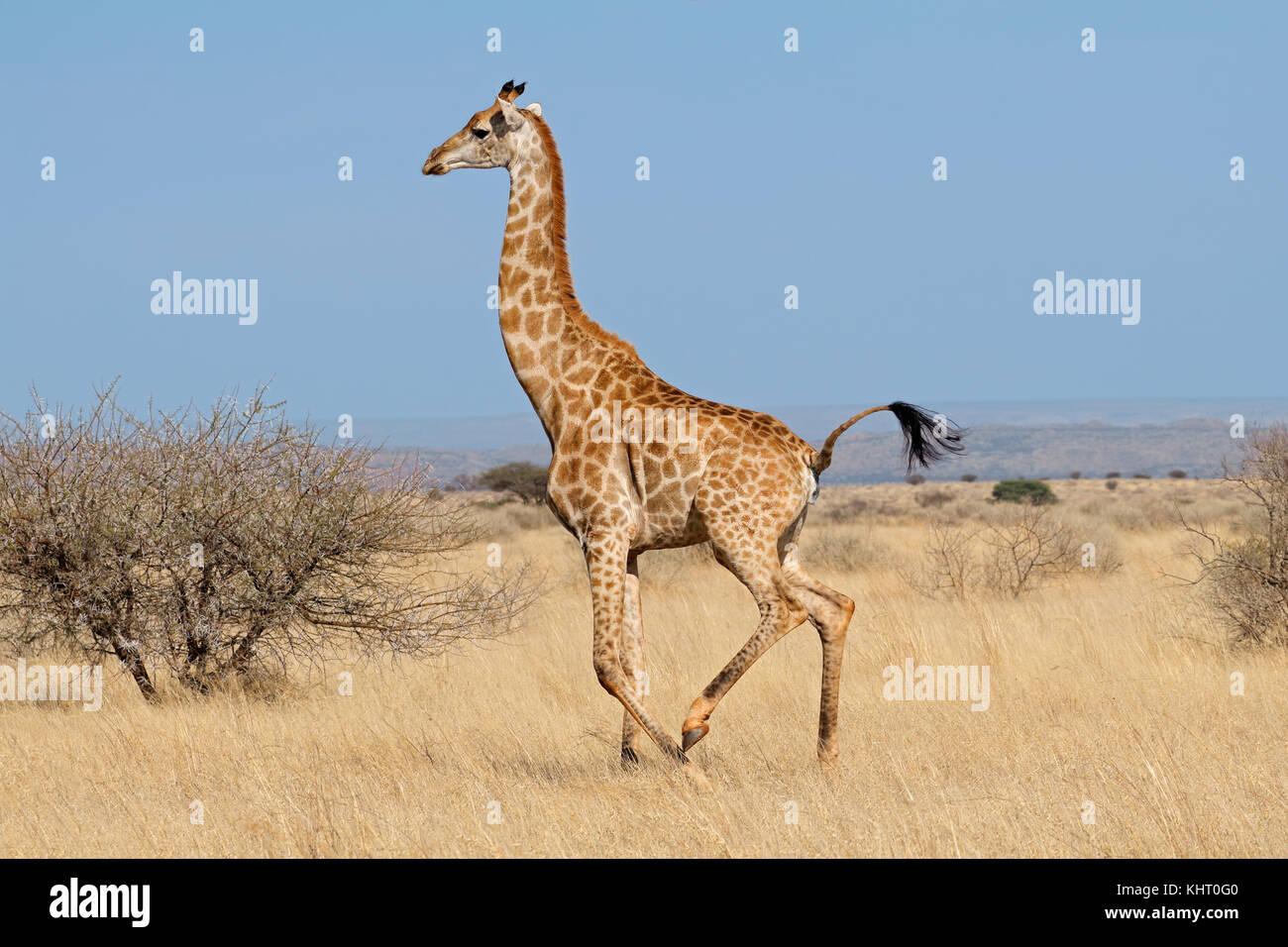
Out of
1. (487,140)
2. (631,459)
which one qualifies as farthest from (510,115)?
(631,459)

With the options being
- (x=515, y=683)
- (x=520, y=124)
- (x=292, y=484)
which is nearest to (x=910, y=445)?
(x=520, y=124)

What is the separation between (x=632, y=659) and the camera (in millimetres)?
7289

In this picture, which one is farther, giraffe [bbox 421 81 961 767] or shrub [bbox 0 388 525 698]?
shrub [bbox 0 388 525 698]

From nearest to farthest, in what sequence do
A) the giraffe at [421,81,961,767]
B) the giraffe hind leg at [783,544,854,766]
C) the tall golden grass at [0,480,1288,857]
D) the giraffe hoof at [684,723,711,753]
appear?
the tall golden grass at [0,480,1288,857] < the giraffe hoof at [684,723,711,753] < the giraffe at [421,81,961,767] < the giraffe hind leg at [783,544,854,766]

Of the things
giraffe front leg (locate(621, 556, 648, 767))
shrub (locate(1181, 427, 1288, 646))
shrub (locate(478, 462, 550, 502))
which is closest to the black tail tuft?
giraffe front leg (locate(621, 556, 648, 767))

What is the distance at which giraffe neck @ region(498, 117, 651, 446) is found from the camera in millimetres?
7566

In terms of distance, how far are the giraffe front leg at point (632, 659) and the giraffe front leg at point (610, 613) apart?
0.80 ft

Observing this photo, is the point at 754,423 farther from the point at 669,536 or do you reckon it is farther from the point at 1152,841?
the point at 1152,841

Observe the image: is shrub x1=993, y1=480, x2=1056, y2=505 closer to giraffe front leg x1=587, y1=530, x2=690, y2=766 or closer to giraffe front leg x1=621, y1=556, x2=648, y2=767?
giraffe front leg x1=621, y1=556, x2=648, y2=767

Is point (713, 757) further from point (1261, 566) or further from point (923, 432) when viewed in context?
point (1261, 566)

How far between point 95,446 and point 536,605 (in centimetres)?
612

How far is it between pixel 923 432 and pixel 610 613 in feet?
7.61

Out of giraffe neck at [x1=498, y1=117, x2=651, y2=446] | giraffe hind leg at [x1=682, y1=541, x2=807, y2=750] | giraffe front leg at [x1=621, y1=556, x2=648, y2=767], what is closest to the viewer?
giraffe hind leg at [x1=682, y1=541, x2=807, y2=750]

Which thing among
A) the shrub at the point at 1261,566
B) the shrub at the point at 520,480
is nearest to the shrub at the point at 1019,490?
the shrub at the point at 520,480
